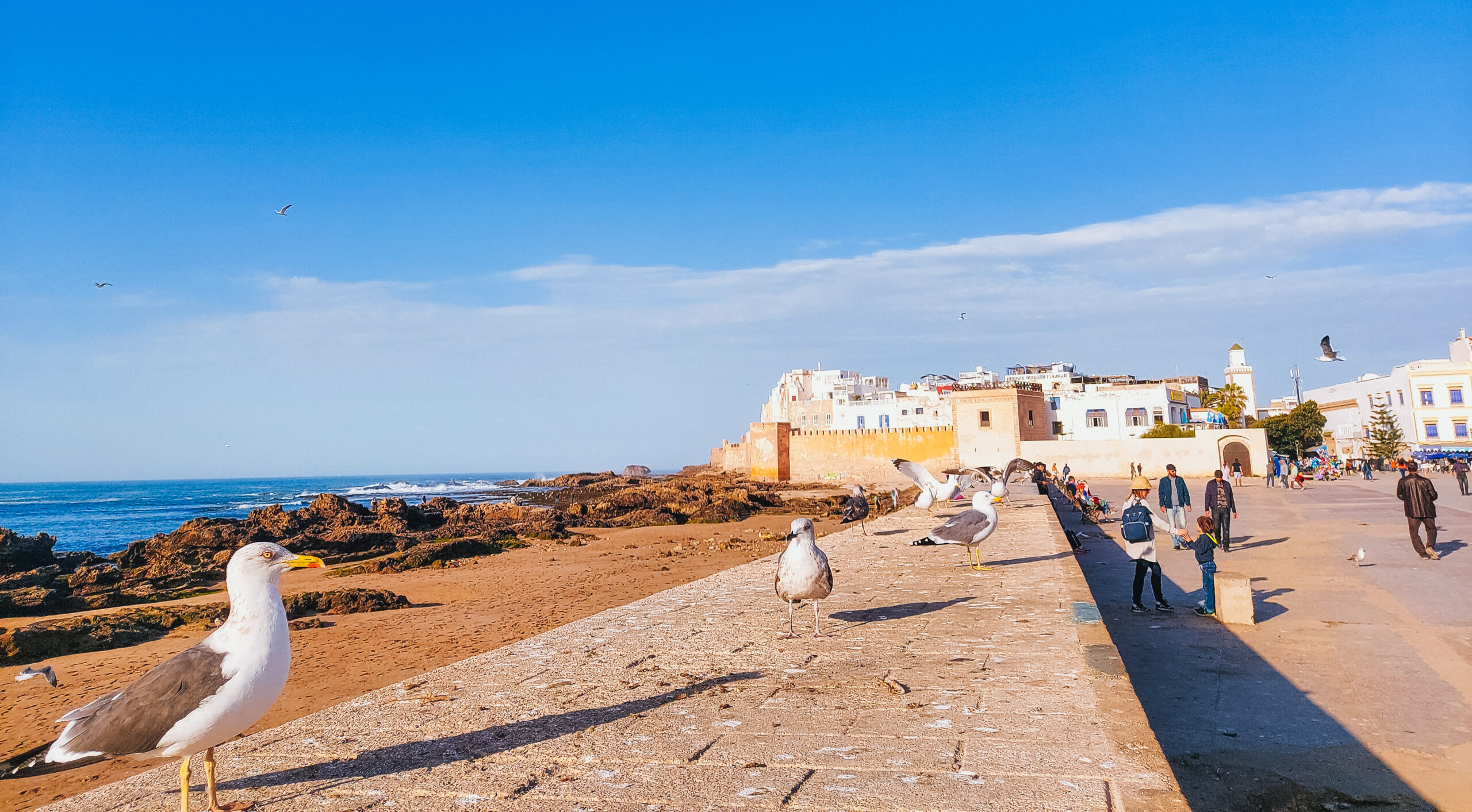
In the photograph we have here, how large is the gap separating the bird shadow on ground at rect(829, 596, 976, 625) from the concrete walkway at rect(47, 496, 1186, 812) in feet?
0.88

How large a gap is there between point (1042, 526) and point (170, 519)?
53.4m

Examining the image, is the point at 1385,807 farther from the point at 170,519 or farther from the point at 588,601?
the point at 170,519

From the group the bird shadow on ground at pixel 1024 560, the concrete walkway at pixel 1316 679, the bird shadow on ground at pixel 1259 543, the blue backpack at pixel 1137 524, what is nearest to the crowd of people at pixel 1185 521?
the blue backpack at pixel 1137 524

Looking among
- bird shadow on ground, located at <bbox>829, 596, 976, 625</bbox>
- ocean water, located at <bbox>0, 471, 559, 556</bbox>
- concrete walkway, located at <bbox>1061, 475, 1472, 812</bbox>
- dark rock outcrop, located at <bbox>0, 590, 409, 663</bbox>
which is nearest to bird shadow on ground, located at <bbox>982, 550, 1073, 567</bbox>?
concrete walkway, located at <bbox>1061, 475, 1472, 812</bbox>

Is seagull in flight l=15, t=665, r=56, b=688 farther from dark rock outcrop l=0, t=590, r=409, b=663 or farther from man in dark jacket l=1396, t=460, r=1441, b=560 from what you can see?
man in dark jacket l=1396, t=460, r=1441, b=560

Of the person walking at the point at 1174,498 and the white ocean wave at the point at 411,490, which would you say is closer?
the person walking at the point at 1174,498

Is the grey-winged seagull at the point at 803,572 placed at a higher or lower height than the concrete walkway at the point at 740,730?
higher

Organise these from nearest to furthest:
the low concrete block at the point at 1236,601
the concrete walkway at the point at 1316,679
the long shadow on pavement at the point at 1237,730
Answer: the long shadow on pavement at the point at 1237,730
the concrete walkway at the point at 1316,679
the low concrete block at the point at 1236,601

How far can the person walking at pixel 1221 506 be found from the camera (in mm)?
14781

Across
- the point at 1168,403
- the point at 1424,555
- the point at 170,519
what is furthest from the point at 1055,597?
the point at 1168,403

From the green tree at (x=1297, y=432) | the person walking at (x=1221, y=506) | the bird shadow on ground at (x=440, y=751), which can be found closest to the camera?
the bird shadow on ground at (x=440, y=751)

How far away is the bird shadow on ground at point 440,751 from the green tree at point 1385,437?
61.5m

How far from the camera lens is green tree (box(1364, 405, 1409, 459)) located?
52.2 m

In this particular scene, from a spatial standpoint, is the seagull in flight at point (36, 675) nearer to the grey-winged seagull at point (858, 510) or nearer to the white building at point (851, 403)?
the grey-winged seagull at point (858, 510)
